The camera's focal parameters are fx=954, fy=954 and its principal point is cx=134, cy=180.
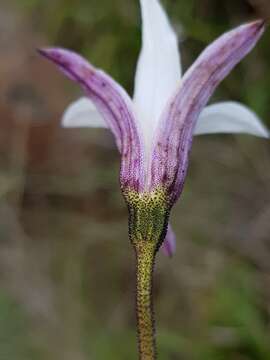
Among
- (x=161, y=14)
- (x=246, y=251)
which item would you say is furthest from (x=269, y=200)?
(x=161, y=14)

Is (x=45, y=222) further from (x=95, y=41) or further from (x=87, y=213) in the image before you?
(x=95, y=41)

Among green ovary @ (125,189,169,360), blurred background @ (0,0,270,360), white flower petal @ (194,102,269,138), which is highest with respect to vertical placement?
blurred background @ (0,0,270,360)

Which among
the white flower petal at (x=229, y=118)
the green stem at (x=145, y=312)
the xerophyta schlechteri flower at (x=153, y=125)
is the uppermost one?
A: the white flower petal at (x=229, y=118)

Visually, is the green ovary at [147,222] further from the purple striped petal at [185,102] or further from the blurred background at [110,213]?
the blurred background at [110,213]

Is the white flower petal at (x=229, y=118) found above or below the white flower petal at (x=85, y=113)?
below

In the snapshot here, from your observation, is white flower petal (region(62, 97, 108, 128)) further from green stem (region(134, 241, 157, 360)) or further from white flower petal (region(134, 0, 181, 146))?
green stem (region(134, 241, 157, 360))

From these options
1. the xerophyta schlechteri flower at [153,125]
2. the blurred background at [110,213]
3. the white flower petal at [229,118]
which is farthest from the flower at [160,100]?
the blurred background at [110,213]

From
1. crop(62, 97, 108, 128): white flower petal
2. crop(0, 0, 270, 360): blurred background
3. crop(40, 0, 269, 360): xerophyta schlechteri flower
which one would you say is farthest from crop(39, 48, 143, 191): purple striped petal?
crop(0, 0, 270, 360): blurred background
